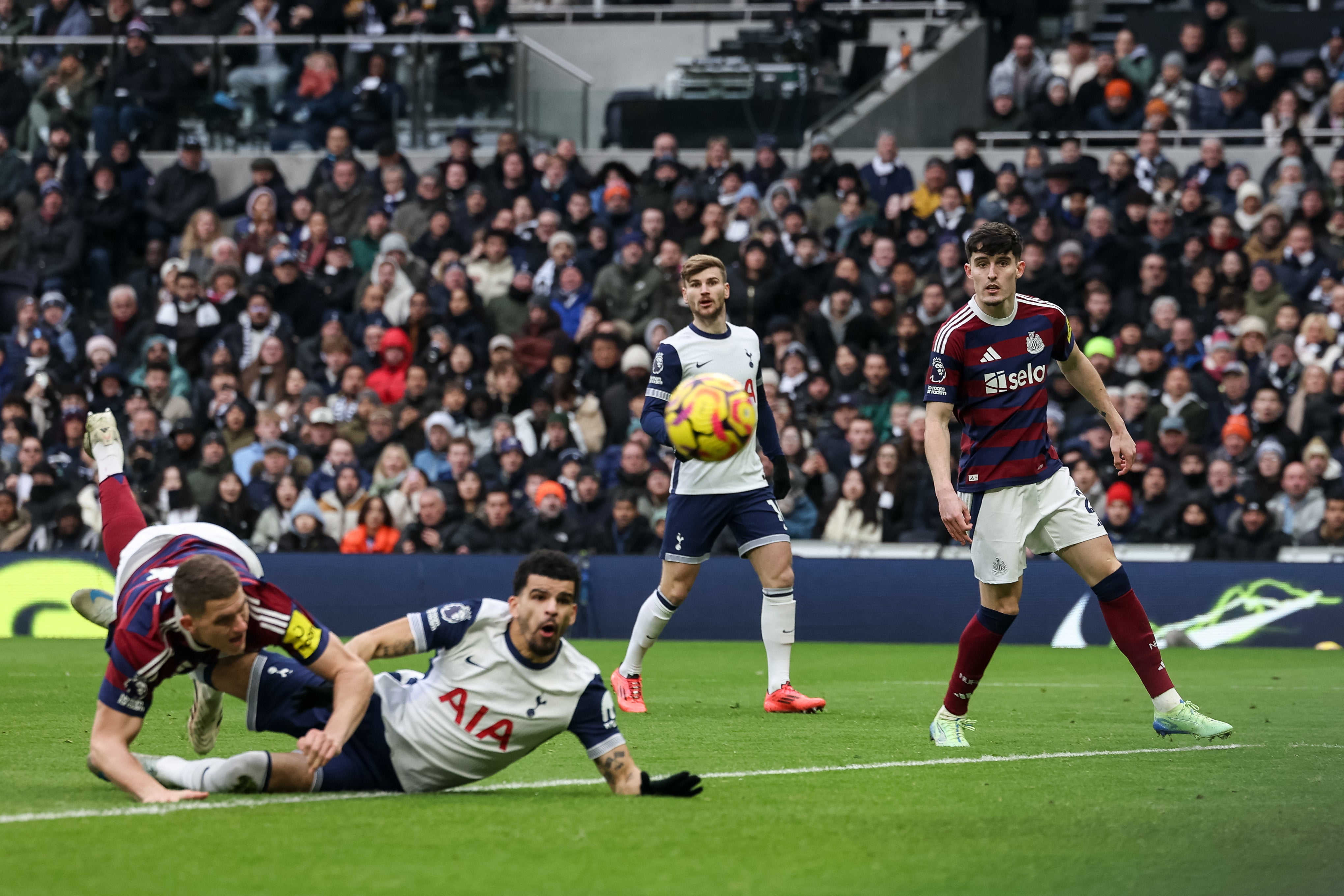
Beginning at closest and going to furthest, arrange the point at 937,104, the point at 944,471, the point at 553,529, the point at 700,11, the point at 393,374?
the point at 944,471 < the point at 553,529 < the point at 393,374 < the point at 937,104 < the point at 700,11

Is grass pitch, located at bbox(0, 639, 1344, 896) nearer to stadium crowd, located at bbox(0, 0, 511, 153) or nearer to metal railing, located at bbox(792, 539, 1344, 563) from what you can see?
metal railing, located at bbox(792, 539, 1344, 563)

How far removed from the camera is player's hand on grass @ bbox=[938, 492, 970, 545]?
7.21m

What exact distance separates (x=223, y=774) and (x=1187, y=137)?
16549 mm

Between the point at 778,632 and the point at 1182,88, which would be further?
the point at 1182,88

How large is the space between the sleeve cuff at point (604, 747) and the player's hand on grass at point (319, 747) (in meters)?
0.88

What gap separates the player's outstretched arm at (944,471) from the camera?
724 centimetres

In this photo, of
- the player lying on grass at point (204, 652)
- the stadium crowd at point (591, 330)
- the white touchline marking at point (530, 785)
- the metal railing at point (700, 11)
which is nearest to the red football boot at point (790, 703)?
the white touchline marking at point (530, 785)

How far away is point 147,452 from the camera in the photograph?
17797 mm

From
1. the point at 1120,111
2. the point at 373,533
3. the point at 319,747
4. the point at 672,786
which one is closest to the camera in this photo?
the point at 319,747

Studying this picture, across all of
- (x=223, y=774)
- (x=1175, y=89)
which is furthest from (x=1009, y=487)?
(x=1175, y=89)

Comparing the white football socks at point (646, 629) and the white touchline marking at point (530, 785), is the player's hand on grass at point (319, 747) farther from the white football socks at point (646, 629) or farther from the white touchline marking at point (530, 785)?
the white football socks at point (646, 629)

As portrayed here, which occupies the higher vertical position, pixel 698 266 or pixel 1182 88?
pixel 1182 88

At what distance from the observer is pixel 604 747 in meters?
5.94

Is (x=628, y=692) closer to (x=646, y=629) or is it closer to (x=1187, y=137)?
(x=646, y=629)
